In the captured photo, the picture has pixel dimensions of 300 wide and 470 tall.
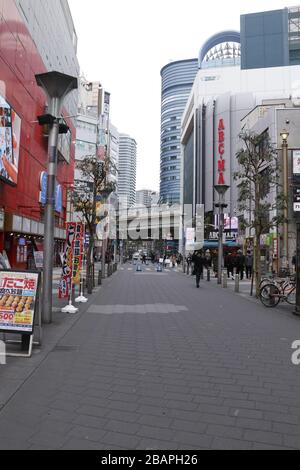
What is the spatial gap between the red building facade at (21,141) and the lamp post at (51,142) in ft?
36.7

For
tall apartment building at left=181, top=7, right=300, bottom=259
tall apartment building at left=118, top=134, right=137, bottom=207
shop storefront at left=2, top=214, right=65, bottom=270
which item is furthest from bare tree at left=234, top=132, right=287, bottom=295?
tall apartment building at left=118, top=134, right=137, bottom=207

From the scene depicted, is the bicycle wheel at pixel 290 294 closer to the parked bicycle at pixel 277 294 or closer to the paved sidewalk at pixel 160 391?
the parked bicycle at pixel 277 294

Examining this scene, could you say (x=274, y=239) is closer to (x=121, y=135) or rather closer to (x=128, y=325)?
(x=128, y=325)

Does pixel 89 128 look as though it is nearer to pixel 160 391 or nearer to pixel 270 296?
pixel 270 296

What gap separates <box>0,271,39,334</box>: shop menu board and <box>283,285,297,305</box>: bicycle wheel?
343 inches

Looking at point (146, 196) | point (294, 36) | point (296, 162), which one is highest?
point (294, 36)

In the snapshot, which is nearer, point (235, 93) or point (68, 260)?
point (68, 260)

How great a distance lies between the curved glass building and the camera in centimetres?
13962

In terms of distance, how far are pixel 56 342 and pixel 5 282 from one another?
1504 mm

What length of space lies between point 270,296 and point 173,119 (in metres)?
135

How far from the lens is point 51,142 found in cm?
980

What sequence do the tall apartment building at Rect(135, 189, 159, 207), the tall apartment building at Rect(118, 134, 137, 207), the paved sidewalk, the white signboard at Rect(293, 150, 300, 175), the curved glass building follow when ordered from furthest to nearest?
the curved glass building < the tall apartment building at Rect(135, 189, 159, 207) < the tall apartment building at Rect(118, 134, 137, 207) < the white signboard at Rect(293, 150, 300, 175) < the paved sidewalk

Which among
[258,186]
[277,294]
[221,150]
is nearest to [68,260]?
[277,294]

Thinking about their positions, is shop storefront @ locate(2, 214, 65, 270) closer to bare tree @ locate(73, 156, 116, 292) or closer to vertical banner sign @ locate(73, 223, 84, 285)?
Result: bare tree @ locate(73, 156, 116, 292)
